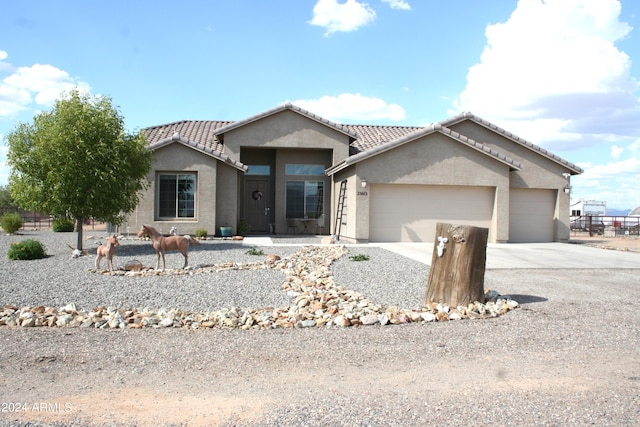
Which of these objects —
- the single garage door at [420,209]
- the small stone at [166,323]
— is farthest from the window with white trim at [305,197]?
the small stone at [166,323]

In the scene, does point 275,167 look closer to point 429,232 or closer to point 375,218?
point 375,218

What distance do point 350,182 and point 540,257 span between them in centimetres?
709

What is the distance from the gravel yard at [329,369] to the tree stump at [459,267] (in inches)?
21.4

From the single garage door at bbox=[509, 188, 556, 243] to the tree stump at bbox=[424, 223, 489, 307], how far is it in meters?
13.2

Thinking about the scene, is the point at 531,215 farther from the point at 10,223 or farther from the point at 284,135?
the point at 10,223

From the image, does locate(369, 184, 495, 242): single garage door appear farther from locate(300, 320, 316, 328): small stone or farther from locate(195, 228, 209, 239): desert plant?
locate(300, 320, 316, 328): small stone

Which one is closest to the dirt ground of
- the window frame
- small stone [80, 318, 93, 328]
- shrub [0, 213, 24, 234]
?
the window frame

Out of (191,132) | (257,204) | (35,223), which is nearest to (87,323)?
(257,204)

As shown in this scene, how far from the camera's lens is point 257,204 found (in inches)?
890

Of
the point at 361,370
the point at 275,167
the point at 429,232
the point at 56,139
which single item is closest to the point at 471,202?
the point at 429,232

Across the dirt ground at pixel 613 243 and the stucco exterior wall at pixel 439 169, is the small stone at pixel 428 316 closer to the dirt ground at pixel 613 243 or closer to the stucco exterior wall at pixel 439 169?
the stucco exterior wall at pixel 439 169

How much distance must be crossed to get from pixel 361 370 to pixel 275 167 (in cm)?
1774

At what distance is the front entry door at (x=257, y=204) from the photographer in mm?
22438

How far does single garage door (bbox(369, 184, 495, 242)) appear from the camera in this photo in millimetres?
18406
